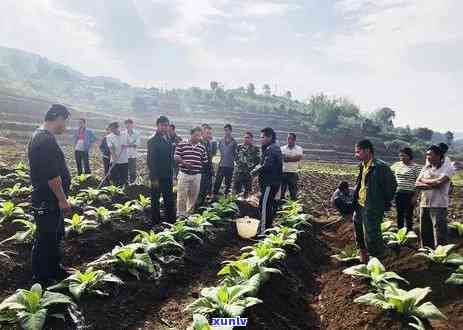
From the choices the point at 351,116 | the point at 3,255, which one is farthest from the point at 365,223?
the point at 351,116

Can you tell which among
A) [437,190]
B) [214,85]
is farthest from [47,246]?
[214,85]

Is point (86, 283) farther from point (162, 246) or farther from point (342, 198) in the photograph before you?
point (342, 198)

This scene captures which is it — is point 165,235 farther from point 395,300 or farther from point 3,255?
point 395,300

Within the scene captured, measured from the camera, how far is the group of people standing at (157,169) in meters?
5.05

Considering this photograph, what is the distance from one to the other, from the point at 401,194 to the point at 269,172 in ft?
8.99

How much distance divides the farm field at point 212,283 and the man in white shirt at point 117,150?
2400 millimetres

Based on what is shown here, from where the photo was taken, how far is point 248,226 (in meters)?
8.12

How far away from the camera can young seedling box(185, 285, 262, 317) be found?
4192mm

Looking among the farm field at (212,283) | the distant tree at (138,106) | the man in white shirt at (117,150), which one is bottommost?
the farm field at (212,283)

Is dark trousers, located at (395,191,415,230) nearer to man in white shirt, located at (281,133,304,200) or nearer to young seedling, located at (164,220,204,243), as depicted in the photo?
man in white shirt, located at (281,133,304,200)

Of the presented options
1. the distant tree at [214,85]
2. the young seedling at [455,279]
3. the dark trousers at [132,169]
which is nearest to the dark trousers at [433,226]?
the young seedling at [455,279]

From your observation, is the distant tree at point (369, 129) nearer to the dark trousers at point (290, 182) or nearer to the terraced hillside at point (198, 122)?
the terraced hillside at point (198, 122)

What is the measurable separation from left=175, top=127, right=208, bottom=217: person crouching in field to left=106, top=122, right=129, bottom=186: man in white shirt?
110 inches

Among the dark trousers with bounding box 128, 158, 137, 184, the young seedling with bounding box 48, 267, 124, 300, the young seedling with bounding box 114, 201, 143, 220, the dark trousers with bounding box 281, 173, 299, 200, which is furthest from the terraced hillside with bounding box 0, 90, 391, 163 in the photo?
the young seedling with bounding box 48, 267, 124, 300
